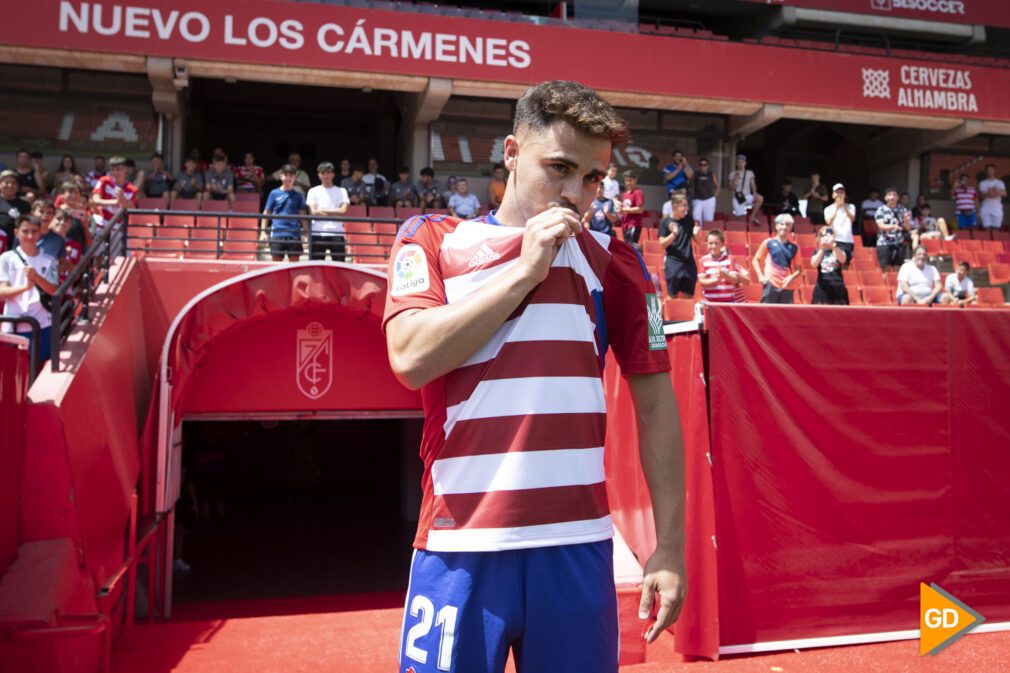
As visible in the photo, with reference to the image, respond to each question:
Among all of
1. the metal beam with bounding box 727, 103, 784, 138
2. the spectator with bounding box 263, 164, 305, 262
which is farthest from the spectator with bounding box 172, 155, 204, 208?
the metal beam with bounding box 727, 103, 784, 138

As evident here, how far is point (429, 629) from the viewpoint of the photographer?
1.61 m

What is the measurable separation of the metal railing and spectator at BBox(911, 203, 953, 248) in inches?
494

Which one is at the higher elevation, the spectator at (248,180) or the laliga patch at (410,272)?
the spectator at (248,180)

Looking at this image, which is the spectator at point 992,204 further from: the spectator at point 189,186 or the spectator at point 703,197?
the spectator at point 189,186

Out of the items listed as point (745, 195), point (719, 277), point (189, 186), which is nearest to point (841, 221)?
point (719, 277)

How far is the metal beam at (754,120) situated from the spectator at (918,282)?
21.4 ft

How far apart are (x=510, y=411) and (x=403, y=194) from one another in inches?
492

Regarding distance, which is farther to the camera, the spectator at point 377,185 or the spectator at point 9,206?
the spectator at point 377,185

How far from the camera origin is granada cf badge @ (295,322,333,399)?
29.8 ft

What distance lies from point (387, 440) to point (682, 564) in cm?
1662

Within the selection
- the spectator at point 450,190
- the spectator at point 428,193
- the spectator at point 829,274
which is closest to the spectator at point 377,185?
the spectator at point 428,193

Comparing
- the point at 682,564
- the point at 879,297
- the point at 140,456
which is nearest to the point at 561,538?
the point at 682,564

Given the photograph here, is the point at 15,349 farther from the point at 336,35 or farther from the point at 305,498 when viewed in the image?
the point at 305,498

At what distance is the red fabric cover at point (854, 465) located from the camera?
510 centimetres
